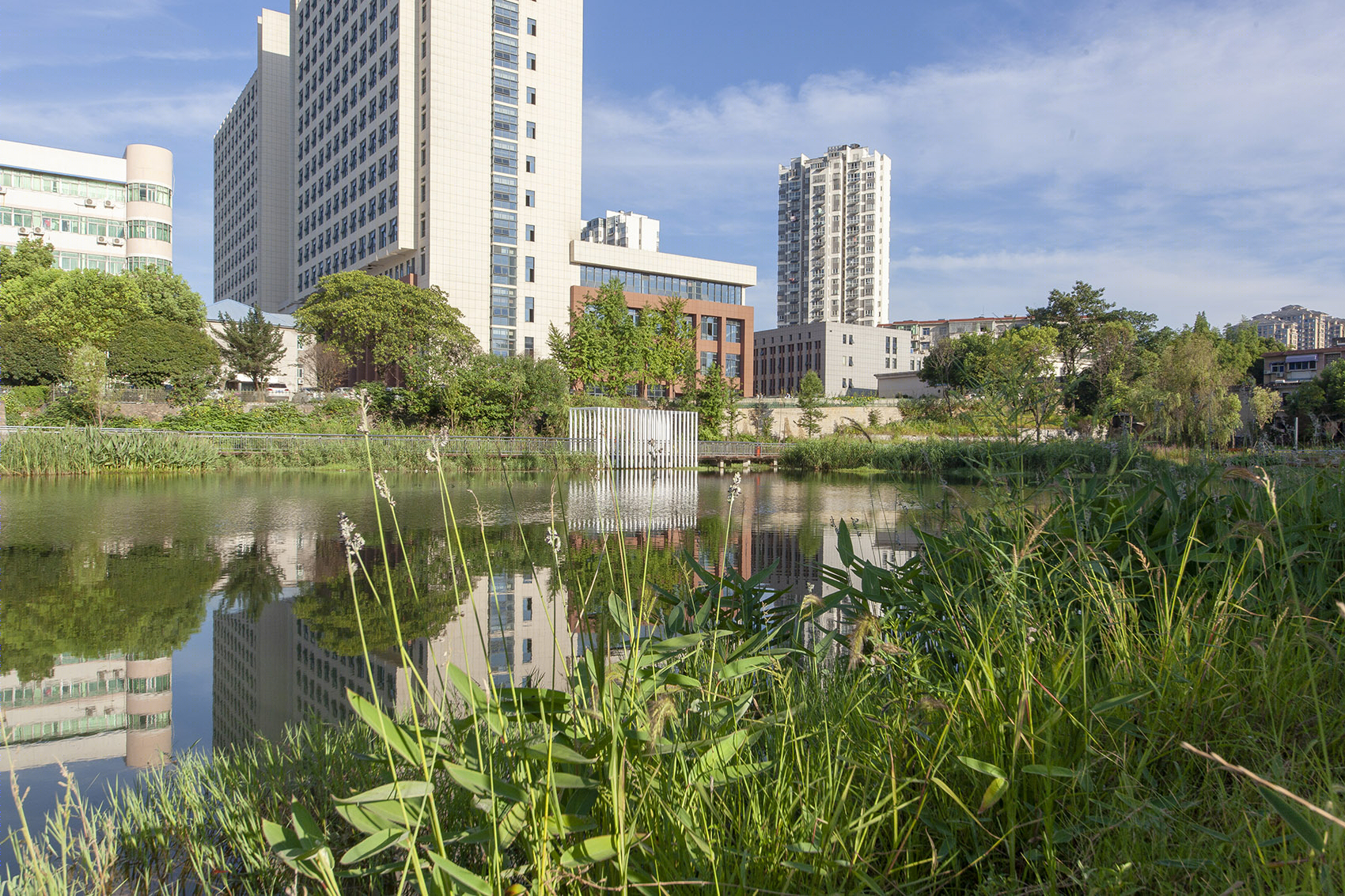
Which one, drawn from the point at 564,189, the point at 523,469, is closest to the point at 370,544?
the point at 523,469

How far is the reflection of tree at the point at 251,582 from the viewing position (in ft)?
15.7

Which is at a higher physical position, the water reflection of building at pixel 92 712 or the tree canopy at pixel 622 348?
the tree canopy at pixel 622 348

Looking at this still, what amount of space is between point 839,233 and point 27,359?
89.1 m

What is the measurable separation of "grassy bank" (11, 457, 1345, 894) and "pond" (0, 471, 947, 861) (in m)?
0.21

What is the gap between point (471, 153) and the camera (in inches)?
1609

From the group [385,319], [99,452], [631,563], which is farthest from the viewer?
[385,319]

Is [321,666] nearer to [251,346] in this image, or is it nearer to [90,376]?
[90,376]

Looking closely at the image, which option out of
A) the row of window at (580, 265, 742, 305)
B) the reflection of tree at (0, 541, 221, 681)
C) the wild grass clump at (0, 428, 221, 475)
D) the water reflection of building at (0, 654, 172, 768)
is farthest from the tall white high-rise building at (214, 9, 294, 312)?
the water reflection of building at (0, 654, 172, 768)

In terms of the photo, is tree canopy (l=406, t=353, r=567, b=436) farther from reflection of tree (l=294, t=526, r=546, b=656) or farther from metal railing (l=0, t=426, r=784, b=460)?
reflection of tree (l=294, t=526, r=546, b=656)

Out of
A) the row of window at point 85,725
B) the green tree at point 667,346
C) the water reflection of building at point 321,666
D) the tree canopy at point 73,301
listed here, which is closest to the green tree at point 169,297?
the tree canopy at point 73,301

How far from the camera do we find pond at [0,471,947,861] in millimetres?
2740

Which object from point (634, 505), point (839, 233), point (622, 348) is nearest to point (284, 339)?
point (622, 348)

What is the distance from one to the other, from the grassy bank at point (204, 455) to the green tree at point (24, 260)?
25702 millimetres

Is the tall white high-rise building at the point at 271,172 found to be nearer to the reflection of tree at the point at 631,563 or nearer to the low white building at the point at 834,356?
the low white building at the point at 834,356
